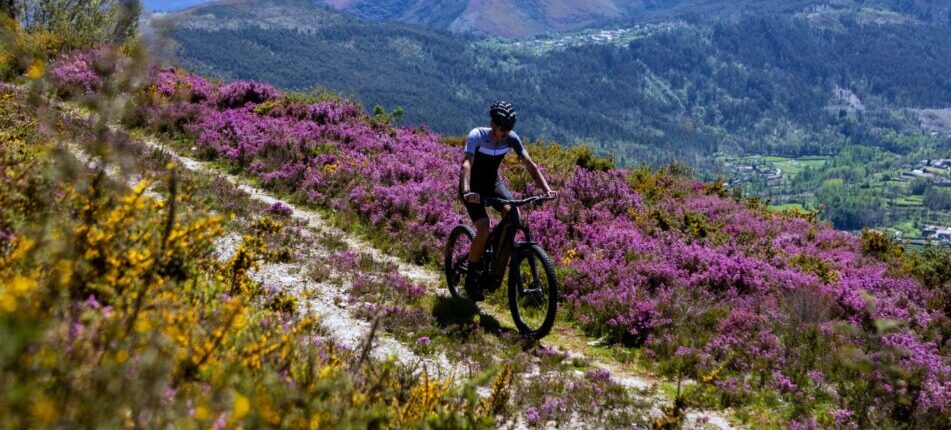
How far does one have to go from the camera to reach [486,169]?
9023 millimetres

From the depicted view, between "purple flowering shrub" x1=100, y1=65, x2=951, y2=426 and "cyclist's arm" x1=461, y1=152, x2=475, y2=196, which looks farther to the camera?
"cyclist's arm" x1=461, y1=152, x2=475, y2=196

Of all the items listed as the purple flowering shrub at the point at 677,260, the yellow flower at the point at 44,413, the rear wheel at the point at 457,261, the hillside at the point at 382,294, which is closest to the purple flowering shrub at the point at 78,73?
the hillside at the point at 382,294

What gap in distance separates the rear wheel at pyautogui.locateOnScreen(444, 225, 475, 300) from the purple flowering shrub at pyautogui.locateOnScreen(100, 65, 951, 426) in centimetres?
85

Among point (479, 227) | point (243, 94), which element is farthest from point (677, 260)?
point (243, 94)

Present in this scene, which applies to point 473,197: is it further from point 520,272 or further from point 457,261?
point 457,261

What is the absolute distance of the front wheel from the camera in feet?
27.1

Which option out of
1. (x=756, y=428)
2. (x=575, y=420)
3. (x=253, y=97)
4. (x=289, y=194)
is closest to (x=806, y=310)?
(x=756, y=428)

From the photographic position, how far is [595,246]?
1246cm

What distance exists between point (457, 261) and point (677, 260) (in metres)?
4.63

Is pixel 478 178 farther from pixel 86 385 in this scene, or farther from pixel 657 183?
pixel 657 183

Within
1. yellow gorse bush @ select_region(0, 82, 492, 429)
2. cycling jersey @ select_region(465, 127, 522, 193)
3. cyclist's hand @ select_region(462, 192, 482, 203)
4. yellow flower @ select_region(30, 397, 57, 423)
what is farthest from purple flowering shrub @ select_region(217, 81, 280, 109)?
yellow flower @ select_region(30, 397, 57, 423)

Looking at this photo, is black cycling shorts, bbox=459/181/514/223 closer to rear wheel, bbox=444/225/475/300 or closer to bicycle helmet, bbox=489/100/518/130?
rear wheel, bbox=444/225/475/300

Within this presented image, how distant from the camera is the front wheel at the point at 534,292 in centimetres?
826

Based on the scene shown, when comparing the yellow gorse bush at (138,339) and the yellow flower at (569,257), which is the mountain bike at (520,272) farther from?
the yellow gorse bush at (138,339)
